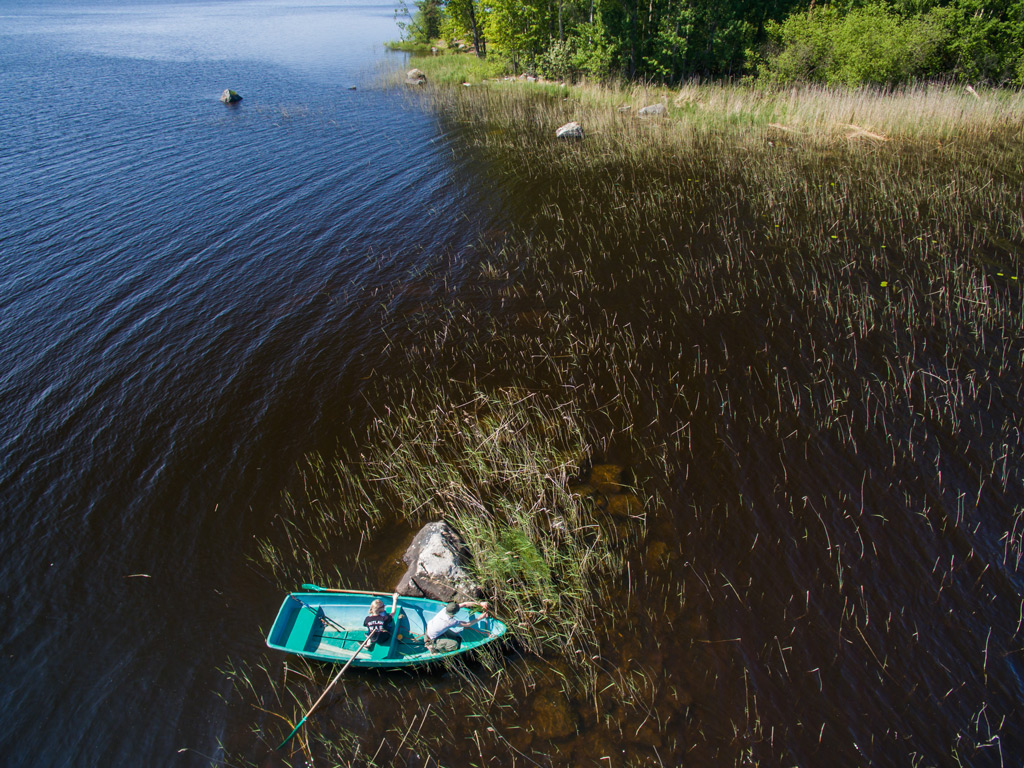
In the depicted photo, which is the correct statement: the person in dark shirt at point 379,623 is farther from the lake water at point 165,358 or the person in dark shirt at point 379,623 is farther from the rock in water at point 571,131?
the rock in water at point 571,131

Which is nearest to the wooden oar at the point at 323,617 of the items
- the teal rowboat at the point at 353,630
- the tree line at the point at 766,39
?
the teal rowboat at the point at 353,630

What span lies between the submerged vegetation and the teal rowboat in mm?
310

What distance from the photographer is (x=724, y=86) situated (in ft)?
97.2

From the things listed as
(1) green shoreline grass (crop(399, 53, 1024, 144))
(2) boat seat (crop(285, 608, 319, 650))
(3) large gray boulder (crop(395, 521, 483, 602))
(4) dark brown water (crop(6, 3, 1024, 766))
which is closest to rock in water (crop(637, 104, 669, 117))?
(1) green shoreline grass (crop(399, 53, 1024, 144))

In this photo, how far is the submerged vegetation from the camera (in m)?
6.14

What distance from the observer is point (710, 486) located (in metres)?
8.78

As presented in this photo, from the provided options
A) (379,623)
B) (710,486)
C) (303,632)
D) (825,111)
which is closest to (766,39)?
(825,111)

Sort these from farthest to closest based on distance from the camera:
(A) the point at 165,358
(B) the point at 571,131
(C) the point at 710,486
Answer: (B) the point at 571,131 < (A) the point at 165,358 < (C) the point at 710,486

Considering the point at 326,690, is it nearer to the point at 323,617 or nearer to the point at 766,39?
the point at 323,617

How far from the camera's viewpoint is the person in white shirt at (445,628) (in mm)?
6656

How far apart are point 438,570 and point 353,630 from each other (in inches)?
53.2

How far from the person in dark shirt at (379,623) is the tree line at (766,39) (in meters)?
30.4

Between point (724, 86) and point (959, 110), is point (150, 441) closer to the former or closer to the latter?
point (959, 110)

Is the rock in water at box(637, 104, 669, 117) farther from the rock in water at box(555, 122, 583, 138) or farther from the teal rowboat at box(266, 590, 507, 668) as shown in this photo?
the teal rowboat at box(266, 590, 507, 668)
